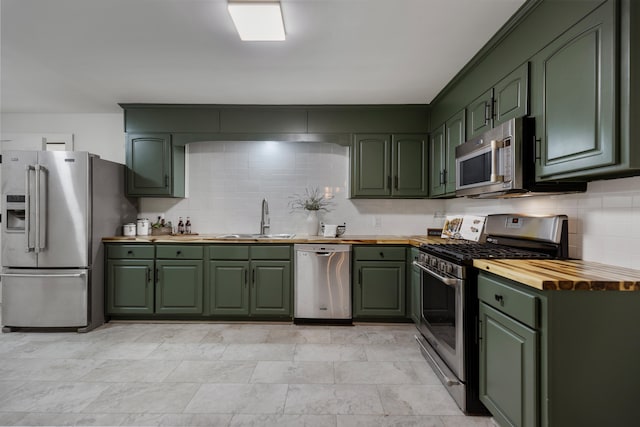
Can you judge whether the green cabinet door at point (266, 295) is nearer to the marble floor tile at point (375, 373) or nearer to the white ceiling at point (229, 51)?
the marble floor tile at point (375, 373)

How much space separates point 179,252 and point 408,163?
2.75 meters

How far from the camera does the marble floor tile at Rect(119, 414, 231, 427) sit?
1.85 m

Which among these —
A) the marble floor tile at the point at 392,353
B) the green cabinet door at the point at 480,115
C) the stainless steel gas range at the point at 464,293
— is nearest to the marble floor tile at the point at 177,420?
the marble floor tile at the point at 392,353

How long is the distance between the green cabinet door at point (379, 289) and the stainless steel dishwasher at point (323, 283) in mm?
121

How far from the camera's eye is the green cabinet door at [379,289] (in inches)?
137

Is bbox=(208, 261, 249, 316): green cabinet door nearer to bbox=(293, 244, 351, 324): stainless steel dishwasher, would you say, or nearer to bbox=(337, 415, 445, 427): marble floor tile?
bbox=(293, 244, 351, 324): stainless steel dishwasher

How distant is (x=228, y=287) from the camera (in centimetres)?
349

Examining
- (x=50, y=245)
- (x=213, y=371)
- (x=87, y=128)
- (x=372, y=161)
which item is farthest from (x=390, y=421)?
(x=87, y=128)

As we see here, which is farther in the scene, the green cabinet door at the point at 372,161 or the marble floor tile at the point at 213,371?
the green cabinet door at the point at 372,161

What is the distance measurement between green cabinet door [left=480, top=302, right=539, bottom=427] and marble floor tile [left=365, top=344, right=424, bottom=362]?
841mm

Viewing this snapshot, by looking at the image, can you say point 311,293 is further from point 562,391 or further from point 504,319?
point 562,391

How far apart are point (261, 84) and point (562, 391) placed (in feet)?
10.3

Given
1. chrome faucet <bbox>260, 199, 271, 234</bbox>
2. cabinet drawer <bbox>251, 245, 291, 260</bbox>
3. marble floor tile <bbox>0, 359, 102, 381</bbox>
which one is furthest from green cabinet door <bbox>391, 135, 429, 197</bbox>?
marble floor tile <bbox>0, 359, 102, 381</bbox>

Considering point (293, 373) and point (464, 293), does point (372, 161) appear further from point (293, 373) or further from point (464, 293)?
point (293, 373)
